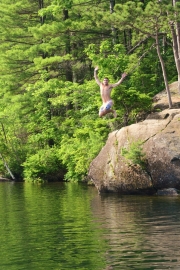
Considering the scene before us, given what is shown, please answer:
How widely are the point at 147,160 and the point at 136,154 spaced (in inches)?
19.2

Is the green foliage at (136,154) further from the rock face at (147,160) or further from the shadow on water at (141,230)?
the shadow on water at (141,230)

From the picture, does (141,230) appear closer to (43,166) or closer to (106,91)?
(106,91)

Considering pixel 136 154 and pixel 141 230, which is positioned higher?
pixel 136 154

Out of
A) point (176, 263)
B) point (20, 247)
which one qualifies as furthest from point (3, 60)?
point (176, 263)

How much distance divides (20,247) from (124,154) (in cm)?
1011

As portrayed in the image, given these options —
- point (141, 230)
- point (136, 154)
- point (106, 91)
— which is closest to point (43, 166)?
point (136, 154)

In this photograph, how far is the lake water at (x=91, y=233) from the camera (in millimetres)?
11312

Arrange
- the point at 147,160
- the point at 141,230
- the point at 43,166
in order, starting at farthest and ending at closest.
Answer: the point at 43,166 < the point at 147,160 < the point at 141,230

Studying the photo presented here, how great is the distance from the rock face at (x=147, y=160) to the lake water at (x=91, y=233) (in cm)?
78

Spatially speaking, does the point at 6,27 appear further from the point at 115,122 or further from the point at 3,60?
the point at 115,122

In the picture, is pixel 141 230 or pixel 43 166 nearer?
pixel 141 230

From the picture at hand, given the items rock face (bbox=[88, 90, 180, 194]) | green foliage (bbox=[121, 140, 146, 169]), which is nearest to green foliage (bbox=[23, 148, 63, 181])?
rock face (bbox=[88, 90, 180, 194])

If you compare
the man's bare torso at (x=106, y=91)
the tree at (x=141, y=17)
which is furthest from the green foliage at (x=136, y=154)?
the tree at (x=141, y=17)

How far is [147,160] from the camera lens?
22.2 metres
